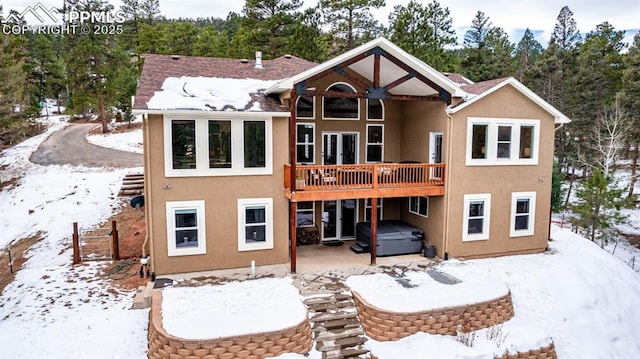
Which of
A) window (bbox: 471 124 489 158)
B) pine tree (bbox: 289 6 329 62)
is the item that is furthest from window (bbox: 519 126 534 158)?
pine tree (bbox: 289 6 329 62)

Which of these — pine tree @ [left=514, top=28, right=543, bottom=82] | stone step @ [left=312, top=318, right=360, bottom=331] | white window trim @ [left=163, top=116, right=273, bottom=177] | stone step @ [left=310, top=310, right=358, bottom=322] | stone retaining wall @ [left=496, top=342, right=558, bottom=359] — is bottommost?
stone retaining wall @ [left=496, top=342, right=558, bottom=359]

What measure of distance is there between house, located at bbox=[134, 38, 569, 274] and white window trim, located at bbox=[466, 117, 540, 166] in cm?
5

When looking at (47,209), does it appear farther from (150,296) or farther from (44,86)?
(44,86)

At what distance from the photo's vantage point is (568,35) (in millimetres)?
38906

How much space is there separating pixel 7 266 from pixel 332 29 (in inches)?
965

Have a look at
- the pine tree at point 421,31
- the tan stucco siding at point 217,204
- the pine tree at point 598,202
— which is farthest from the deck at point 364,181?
the pine tree at point 421,31

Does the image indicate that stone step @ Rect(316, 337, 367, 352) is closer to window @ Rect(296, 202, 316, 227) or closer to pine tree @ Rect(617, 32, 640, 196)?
window @ Rect(296, 202, 316, 227)

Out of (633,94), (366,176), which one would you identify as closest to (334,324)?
(366,176)

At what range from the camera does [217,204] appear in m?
12.7

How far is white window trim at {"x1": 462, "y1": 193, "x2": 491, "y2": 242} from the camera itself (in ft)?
48.0

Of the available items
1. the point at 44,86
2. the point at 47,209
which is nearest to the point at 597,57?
the point at 47,209

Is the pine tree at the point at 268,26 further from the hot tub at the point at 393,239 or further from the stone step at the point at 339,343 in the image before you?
the stone step at the point at 339,343

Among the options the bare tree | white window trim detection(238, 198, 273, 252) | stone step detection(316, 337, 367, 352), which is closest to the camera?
stone step detection(316, 337, 367, 352)

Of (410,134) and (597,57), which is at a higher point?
(597,57)
